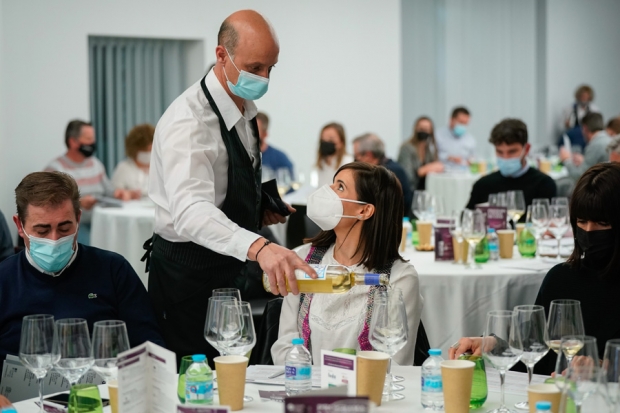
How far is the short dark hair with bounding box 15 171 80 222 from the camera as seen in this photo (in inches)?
107

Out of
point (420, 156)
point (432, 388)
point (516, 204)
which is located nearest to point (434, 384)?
point (432, 388)

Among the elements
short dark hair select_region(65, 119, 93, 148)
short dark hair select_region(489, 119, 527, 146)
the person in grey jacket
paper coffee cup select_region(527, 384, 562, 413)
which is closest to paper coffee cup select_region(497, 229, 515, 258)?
short dark hair select_region(489, 119, 527, 146)

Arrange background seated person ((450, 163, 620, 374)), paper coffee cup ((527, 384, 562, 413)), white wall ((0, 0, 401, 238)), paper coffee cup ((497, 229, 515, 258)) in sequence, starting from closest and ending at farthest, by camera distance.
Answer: paper coffee cup ((527, 384, 562, 413)) → background seated person ((450, 163, 620, 374)) → paper coffee cup ((497, 229, 515, 258)) → white wall ((0, 0, 401, 238))

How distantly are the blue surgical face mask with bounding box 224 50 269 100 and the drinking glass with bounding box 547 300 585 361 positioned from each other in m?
1.36

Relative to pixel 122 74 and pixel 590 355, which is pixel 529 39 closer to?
pixel 122 74

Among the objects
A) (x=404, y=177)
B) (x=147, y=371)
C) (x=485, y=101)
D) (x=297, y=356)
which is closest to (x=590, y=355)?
(x=297, y=356)

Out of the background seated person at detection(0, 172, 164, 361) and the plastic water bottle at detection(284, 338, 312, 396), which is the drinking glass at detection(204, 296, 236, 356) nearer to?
the plastic water bottle at detection(284, 338, 312, 396)

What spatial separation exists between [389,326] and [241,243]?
597mm

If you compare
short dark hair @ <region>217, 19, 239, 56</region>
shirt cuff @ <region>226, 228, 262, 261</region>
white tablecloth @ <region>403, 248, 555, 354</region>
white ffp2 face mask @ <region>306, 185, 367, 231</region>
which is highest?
short dark hair @ <region>217, 19, 239, 56</region>

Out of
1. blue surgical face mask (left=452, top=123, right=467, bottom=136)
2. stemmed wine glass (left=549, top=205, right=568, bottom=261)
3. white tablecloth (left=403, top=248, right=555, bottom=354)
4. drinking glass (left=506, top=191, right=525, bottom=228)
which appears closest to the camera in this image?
white tablecloth (left=403, top=248, right=555, bottom=354)

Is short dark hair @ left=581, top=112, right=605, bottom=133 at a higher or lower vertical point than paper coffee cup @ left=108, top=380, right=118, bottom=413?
higher

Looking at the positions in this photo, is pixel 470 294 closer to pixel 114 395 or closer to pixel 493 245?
pixel 493 245

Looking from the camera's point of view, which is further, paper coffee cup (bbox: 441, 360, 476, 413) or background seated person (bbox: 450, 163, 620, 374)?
background seated person (bbox: 450, 163, 620, 374)

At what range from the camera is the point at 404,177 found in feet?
22.8
